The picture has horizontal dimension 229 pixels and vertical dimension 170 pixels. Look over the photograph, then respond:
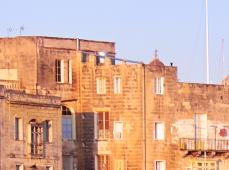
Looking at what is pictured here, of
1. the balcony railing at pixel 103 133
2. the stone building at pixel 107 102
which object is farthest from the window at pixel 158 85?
the balcony railing at pixel 103 133

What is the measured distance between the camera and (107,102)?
96.4 metres

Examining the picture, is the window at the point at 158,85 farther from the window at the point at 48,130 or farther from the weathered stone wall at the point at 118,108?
the window at the point at 48,130

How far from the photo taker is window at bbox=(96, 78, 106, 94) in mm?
96875

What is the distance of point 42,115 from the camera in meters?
89.5

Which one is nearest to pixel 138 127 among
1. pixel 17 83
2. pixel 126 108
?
pixel 126 108

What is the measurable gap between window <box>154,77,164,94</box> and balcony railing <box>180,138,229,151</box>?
11.4 feet

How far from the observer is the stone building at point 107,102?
94875 millimetres

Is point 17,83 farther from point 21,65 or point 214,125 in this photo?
point 214,125

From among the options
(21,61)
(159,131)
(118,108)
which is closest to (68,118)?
(118,108)

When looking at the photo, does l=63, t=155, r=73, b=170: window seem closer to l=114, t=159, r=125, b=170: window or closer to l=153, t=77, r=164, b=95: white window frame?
l=114, t=159, r=125, b=170: window

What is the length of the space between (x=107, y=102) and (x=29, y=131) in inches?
373

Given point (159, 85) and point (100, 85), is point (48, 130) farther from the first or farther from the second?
point (159, 85)

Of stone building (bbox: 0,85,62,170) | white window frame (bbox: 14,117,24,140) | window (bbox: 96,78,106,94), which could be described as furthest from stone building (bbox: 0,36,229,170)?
white window frame (bbox: 14,117,24,140)

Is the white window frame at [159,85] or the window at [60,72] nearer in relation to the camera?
the window at [60,72]
